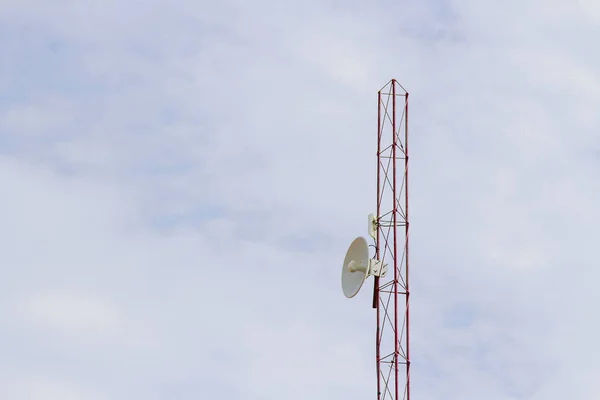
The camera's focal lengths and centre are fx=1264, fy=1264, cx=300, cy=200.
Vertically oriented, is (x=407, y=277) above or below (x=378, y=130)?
below

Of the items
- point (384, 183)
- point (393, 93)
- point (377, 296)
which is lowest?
point (377, 296)

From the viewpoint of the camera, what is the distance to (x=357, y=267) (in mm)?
47344

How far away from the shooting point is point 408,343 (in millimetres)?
Result: 46531

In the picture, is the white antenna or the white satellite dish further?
the white satellite dish

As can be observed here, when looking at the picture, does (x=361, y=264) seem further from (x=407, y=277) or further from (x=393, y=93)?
(x=393, y=93)

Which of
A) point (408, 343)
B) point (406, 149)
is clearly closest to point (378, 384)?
point (408, 343)

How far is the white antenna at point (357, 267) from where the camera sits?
46.9m

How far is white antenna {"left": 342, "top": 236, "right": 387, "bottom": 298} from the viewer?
46906 millimetres

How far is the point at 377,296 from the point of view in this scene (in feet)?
156

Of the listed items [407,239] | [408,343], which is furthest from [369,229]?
[408,343]

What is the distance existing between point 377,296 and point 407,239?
243cm

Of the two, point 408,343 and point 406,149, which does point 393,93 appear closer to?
point 406,149

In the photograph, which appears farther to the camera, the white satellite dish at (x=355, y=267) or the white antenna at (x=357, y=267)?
the white satellite dish at (x=355, y=267)

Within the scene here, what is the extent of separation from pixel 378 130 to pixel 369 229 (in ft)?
13.4
